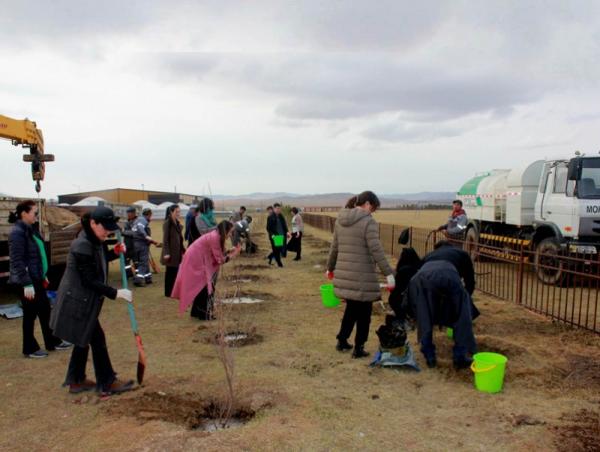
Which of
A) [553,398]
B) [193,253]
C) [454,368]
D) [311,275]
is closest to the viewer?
[553,398]

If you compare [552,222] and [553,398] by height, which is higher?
[552,222]

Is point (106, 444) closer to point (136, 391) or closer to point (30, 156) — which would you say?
point (136, 391)

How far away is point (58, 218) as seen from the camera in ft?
31.2

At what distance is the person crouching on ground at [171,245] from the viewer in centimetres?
816

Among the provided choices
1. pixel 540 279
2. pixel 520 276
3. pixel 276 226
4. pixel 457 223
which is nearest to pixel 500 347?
pixel 520 276

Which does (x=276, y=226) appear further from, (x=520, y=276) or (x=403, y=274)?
(x=403, y=274)

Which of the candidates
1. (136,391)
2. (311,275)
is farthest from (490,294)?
(136,391)

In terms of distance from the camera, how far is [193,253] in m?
6.37

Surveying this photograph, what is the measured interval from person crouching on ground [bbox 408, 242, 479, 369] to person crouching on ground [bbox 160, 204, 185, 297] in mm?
4479

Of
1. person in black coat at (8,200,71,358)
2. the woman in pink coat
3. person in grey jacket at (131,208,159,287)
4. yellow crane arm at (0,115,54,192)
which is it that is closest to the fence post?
the woman in pink coat

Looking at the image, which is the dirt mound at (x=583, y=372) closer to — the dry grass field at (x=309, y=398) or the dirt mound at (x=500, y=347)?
the dry grass field at (x=309, y=398)

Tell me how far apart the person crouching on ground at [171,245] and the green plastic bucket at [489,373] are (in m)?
5.29

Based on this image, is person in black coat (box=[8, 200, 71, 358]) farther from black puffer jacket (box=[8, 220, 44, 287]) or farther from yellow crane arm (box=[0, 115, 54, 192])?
yellow crane arm (box=[0, 115, 54, 192])

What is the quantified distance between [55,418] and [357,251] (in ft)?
9.59
